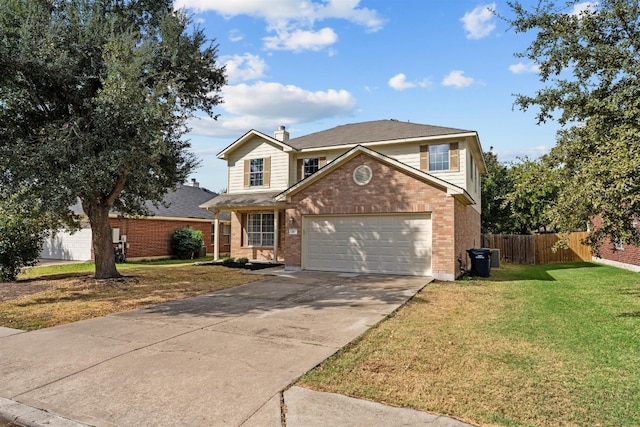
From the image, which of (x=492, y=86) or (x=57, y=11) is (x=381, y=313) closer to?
(x=492, y=86)

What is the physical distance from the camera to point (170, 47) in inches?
452

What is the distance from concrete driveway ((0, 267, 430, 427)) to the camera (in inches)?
147

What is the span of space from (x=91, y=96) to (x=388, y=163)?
30.3 ft

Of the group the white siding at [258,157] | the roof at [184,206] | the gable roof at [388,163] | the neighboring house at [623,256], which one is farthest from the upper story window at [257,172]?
the neighboring house at [623,256]

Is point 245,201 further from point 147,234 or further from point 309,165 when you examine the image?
point 147,234

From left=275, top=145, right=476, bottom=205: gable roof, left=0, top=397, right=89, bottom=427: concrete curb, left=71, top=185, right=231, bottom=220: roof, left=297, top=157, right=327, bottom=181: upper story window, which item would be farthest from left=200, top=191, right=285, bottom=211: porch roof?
left=0, top=397, right=89, bottom=427: concrete curb

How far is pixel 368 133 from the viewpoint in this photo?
19.1 meters

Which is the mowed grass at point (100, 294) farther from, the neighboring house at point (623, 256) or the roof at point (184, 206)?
the neighboring house at point (623, 256)

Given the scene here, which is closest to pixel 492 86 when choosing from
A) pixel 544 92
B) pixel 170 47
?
pixel 544 92

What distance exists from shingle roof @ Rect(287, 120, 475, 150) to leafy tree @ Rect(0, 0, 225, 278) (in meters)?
7.67

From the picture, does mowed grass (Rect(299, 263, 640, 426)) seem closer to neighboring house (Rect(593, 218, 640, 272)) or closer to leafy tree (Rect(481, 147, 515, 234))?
neighboring house (Rect(593, 218, 640, 272))

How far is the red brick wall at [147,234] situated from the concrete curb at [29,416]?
58.5 ft

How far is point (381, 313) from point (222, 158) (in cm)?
1520

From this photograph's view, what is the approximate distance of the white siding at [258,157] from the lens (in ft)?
63.6
